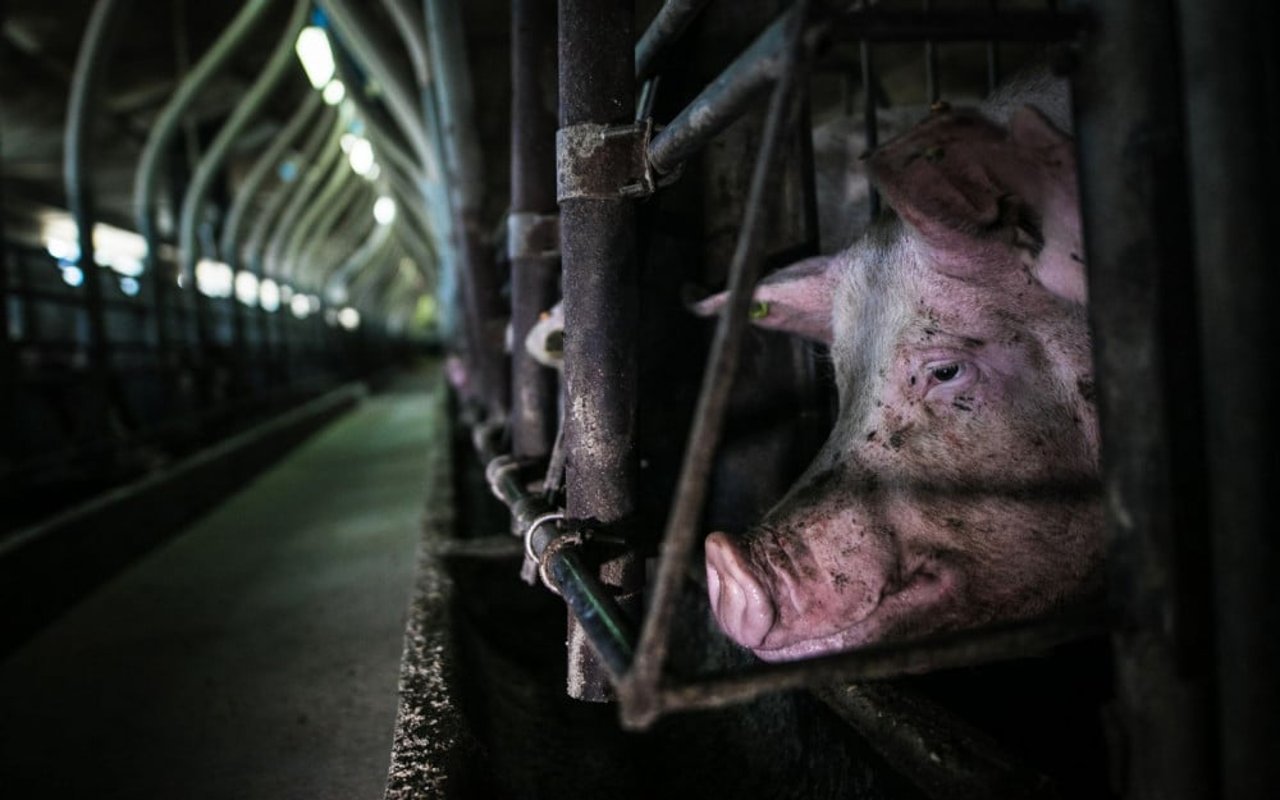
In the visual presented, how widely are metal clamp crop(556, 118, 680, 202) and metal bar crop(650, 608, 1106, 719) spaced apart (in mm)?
818

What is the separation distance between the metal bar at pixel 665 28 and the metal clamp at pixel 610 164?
0.72 feet

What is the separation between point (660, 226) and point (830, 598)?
117 centimetres

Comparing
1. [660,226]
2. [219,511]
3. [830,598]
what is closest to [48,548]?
[219,511]

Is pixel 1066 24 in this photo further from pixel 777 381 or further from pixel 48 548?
pixel 48 548

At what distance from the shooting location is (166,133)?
18.9 ft

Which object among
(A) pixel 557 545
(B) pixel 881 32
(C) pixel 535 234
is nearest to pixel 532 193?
(C) pixel 535 234

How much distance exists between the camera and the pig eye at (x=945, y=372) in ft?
4.83

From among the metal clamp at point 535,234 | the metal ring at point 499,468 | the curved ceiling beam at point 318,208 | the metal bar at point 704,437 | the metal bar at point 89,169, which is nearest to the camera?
the metal bar at point 704,437

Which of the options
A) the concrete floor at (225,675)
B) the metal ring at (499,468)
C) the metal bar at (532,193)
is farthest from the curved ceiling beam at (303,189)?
the metal ring at (499,468)

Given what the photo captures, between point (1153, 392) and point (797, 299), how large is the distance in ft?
3.60

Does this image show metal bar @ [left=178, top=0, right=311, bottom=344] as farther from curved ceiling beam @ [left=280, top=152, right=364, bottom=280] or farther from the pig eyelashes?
the pig eyelashes

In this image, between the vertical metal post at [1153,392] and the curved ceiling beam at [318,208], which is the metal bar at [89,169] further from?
the vertical metal post at [1153,392]

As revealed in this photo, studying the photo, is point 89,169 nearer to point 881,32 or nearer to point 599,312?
point 599,312

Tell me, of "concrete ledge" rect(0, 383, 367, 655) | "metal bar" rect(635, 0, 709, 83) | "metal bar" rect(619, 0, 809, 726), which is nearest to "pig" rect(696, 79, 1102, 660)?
"metal bar" rect(619, 0, 809, 726)
